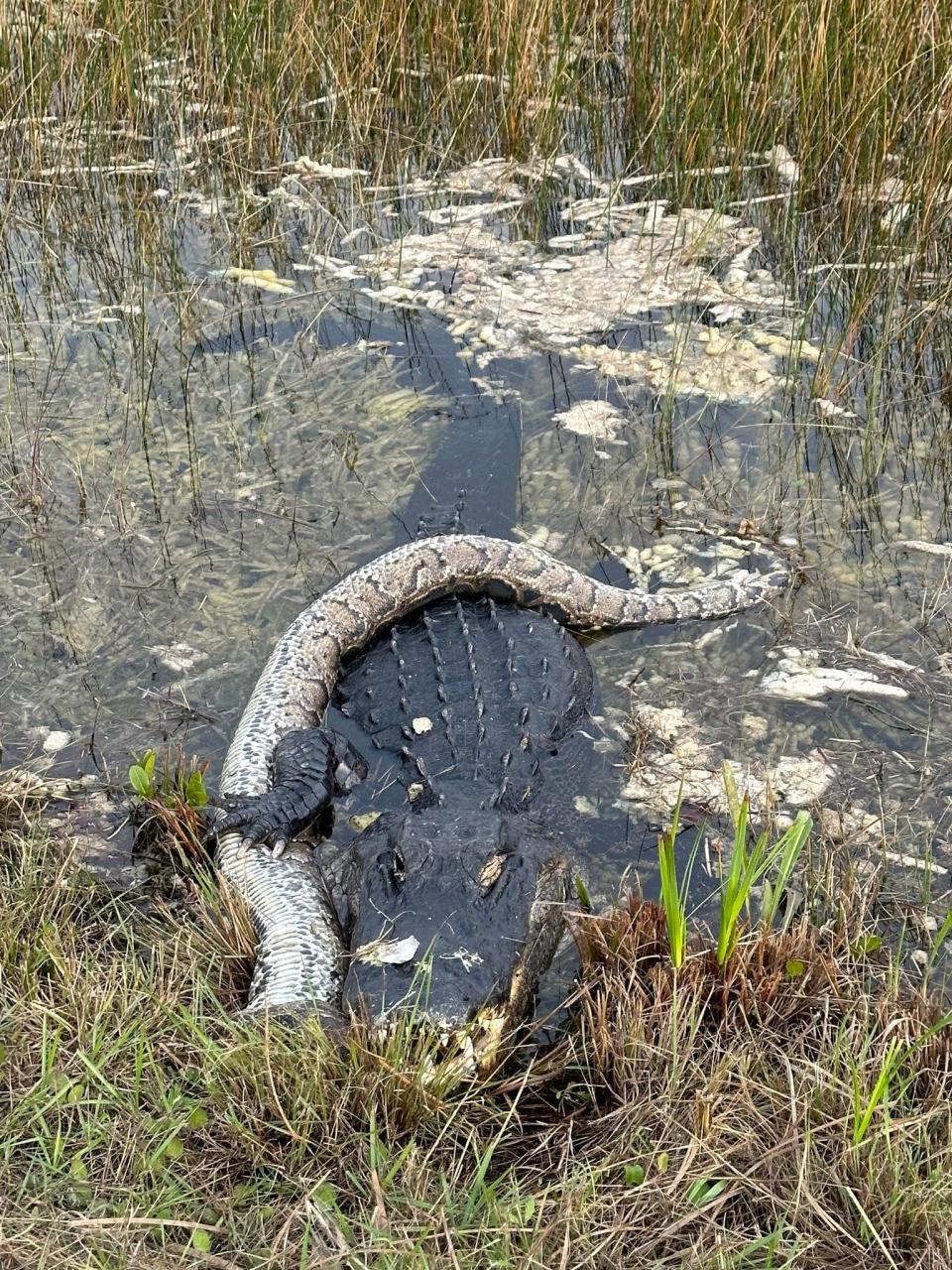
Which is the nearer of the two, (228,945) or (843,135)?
(228,945)

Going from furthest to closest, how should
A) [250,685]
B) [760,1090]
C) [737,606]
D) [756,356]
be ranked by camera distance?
1. [756,356]
2. [737,606]
3. [250,685]
4. [760,1090]

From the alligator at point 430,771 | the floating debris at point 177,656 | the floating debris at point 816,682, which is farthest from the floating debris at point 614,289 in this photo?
the floating debris at point 177,656

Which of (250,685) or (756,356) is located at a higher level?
(756,356)

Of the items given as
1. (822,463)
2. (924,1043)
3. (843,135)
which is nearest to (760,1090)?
(924,1043)

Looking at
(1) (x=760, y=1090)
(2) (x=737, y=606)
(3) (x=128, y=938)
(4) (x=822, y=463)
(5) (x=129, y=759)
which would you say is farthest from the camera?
(4) (x=822, y=463)

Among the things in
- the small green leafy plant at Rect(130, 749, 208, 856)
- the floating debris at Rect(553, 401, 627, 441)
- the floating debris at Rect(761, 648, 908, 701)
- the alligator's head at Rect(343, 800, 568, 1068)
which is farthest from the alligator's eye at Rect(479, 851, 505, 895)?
the floating debris at Rect(553, 401, 627, 441)

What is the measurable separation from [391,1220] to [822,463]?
3.83 meters

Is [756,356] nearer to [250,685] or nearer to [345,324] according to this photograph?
[345,324]

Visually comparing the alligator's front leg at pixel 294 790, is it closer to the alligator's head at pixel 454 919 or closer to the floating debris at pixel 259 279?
the alligator's head at pixel 454 919

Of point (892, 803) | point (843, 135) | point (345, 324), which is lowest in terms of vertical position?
point (892, 803)

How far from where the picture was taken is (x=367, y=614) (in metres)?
4.47

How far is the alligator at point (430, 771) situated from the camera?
288 cm

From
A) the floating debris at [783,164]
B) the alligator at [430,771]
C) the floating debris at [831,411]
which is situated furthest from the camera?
the floating debris at [783,164]

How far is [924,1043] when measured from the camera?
2668 mm
